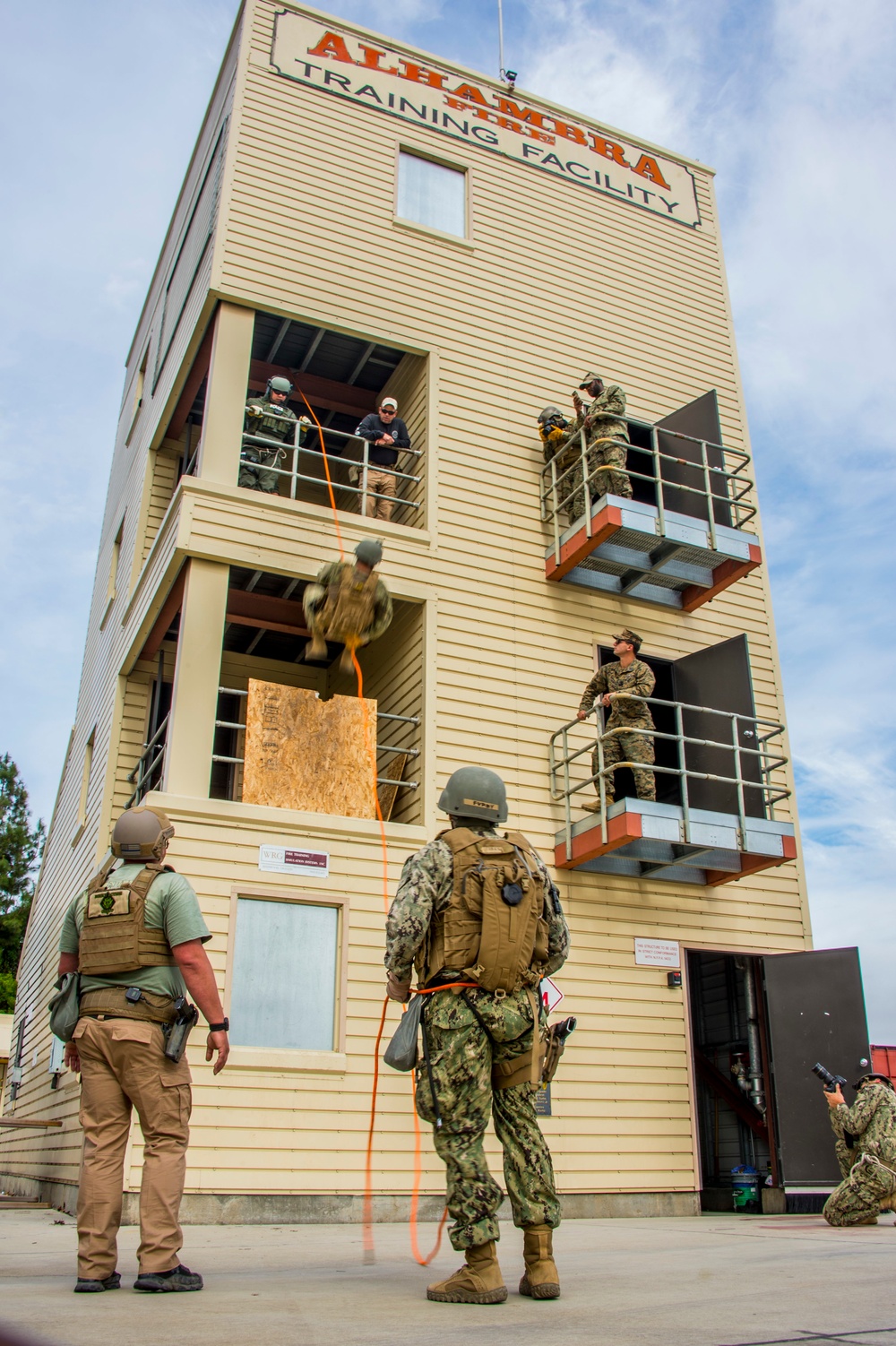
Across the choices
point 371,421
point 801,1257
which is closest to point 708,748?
point 371,421

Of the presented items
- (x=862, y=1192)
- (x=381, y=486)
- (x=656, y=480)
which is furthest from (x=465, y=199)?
(x=862, y=1192)

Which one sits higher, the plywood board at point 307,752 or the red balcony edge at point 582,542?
the red balcony edge at point 582,542

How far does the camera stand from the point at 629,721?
11.3 meters

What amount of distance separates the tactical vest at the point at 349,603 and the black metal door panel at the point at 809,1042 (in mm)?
5771

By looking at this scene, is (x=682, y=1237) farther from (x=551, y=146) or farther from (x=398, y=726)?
(x=551, y=146)

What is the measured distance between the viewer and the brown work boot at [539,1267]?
4.09 m

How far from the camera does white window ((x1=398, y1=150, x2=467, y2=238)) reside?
46.1ft

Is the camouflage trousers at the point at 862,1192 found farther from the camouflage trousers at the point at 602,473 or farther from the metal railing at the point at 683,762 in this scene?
the camouflage trousers at the point at 602,473

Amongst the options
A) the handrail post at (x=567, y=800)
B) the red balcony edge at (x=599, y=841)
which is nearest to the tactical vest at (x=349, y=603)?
the handrail post at (x=567, y=800)

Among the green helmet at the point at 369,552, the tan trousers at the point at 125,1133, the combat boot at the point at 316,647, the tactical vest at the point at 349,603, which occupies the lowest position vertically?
the tan trousers at the point at 125,1133

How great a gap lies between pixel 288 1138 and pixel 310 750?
3.54 m

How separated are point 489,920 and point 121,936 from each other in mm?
1557

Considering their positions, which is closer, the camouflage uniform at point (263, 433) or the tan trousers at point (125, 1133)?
→ the tan trousers at point (125, 1133)

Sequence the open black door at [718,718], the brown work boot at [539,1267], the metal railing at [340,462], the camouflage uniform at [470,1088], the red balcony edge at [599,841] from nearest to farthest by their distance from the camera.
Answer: the brown work boot at [539,1267], the camouflage uniform at [470,1088], the red balcony edge at [599,841], the metal railing at [340,462], the open black door at [718,718]
